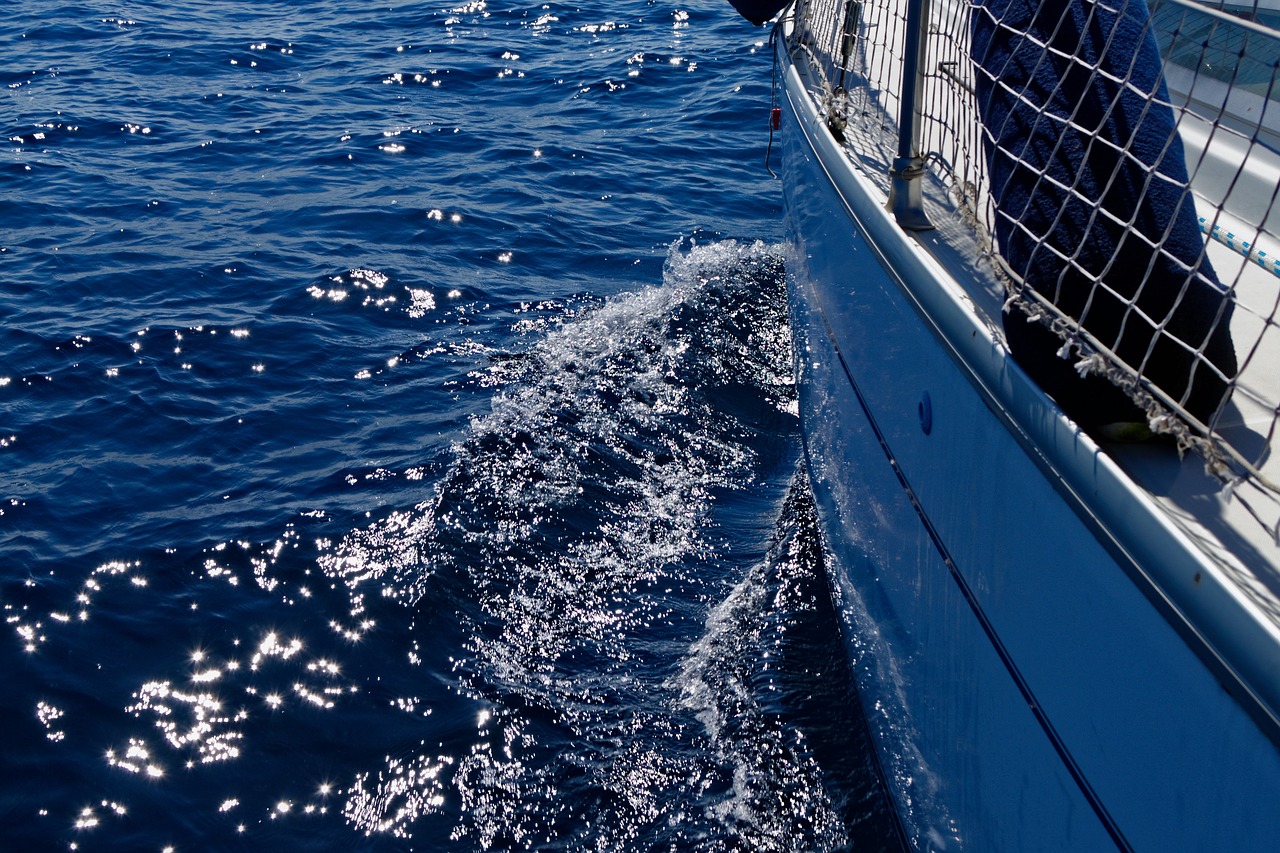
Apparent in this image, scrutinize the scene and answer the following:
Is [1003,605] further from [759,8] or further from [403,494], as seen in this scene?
[403,494]

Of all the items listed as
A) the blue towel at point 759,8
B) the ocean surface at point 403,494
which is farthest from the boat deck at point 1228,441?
the ocean surface at point 403,494

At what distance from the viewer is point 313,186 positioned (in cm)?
845

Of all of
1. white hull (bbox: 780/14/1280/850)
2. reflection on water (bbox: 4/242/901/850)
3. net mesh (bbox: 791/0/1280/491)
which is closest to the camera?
white hull (bbox: 780/14/1280/850)

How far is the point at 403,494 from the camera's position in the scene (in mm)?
5230

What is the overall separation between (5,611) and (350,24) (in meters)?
9.52

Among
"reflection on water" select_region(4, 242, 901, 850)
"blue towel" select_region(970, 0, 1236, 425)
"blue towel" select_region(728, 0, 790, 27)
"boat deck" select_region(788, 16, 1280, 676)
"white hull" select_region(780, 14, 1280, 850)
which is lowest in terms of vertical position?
"reflection on water" select_region(4, 242, 901, 850)

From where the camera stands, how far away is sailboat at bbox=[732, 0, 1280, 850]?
5.33 ft

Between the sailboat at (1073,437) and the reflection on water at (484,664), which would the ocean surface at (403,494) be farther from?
the sailboat at (1073,437)

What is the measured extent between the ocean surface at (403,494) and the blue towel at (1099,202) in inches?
85.3

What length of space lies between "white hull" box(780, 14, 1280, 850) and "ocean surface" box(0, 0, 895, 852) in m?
0.93

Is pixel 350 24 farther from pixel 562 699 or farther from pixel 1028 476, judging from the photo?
pixel 1028 476

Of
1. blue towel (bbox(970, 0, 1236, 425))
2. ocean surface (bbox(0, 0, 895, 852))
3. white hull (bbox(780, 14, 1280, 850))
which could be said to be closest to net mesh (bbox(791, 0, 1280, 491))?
blue towel (bbox(970, 0, 1236, 425))

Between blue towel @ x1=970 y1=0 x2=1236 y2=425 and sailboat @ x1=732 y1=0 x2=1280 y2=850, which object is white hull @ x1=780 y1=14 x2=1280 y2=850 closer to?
sailboat @ x1=732 y1=0 x2=1280 y2=850

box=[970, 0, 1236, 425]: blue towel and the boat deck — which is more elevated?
box=[970, 0, 1236, 425]: blue towel
